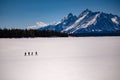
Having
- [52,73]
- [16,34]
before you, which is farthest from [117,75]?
[16,34]

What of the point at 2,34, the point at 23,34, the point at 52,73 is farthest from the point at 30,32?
the point at 52,73

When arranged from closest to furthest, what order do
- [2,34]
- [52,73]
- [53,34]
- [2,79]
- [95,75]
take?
1. [2,79]
2. [95,75]
3. [52,73]
4. [2,34]
5. [53,34]

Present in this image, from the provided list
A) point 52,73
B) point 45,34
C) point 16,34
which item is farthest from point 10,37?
point 52,73

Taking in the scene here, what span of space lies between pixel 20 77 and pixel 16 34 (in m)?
84.8

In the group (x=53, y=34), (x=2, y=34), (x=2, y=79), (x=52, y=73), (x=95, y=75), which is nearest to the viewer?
(x=2, y=79)

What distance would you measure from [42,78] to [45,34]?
93109mm

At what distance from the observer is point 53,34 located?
107m

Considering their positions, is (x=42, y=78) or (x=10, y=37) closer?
(x=42, y=78)

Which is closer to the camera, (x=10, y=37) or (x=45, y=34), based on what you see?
(x=10, y=37)

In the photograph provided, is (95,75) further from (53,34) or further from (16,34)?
(53,34)

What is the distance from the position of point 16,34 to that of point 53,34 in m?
15.6

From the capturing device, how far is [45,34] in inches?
4227

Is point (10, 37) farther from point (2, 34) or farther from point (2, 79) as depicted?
point (2, 79)

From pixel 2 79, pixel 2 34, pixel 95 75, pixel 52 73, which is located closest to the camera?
pixel 2 79
